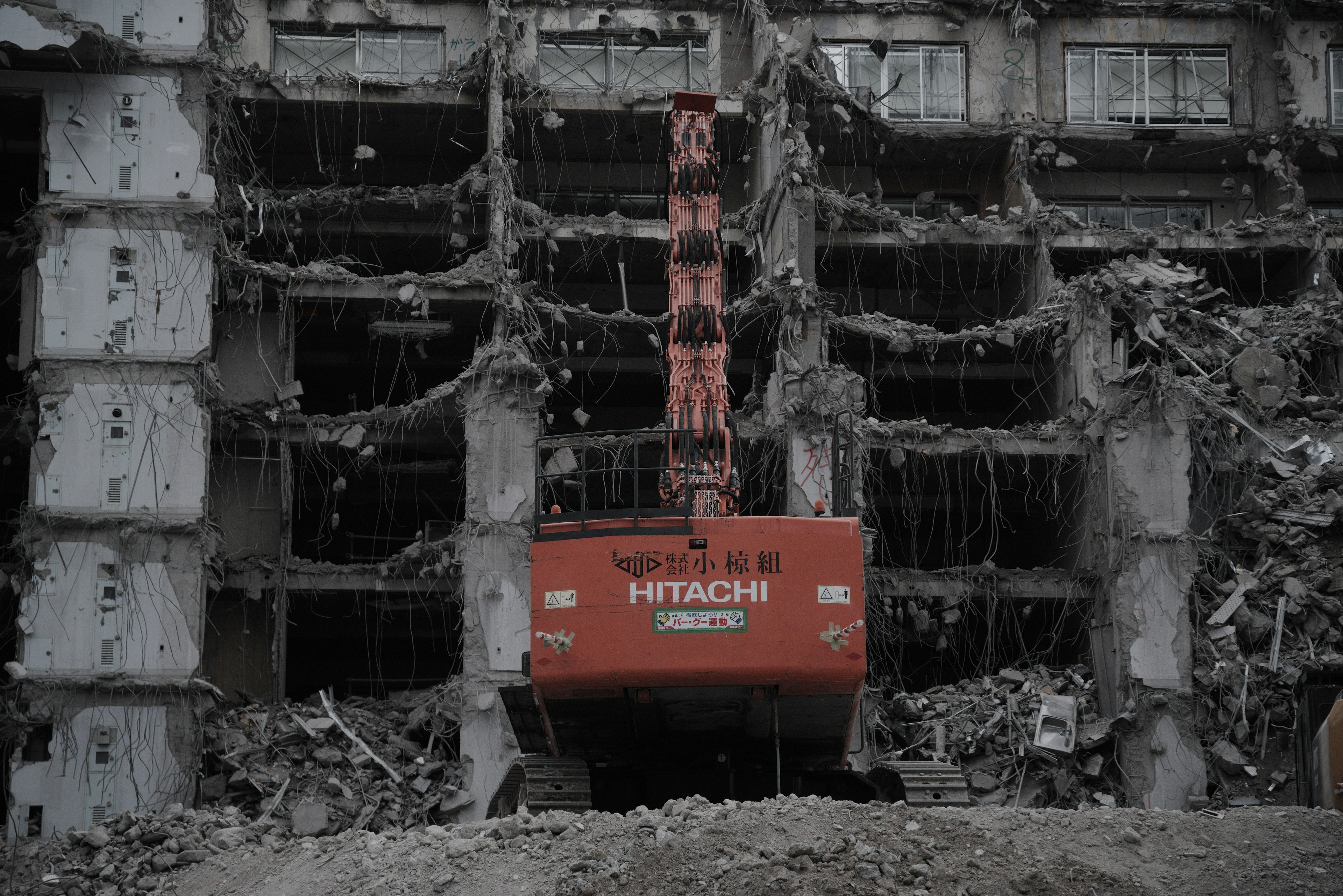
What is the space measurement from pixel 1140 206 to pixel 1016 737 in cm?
1524

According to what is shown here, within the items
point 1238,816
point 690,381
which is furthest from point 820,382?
point 1238,816

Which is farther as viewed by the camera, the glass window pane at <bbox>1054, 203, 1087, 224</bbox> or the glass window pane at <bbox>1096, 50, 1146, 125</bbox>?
the glass window pane at <bbox>1054, 203, 1087, 224</bbox>

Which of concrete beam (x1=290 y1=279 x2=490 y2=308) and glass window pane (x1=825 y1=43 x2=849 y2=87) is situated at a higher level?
glass window pane (x1=825 y1=43 x2=849 y2=87)

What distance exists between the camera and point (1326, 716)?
1717 cm

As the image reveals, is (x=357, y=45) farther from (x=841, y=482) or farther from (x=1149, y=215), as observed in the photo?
(x=841, y=482)

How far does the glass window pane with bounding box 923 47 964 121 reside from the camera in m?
34.8

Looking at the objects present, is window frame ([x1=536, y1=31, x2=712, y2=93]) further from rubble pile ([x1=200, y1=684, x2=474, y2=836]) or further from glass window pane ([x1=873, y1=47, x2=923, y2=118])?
rubble pile ([x1=200, y1=684, x2=474, y2=836])

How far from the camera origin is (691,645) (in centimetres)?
1588

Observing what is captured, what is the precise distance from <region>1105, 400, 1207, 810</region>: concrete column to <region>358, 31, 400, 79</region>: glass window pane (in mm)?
17268

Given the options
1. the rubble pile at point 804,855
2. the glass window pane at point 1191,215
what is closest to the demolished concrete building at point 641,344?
the glass window pane at point 1191,215

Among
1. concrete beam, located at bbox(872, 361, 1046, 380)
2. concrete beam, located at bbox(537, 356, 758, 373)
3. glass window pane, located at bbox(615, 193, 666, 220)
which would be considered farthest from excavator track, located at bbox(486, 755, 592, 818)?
glass window pane, located at bbox(615, 193, 666, 220)

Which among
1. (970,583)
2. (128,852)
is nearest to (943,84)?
(970,583)

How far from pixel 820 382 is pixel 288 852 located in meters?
15.7

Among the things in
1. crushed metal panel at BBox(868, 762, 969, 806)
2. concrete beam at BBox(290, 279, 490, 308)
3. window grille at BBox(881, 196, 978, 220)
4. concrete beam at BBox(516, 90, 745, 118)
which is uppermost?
concrete beam at BBox(516, 90, 745, 118)
